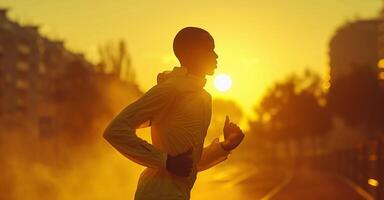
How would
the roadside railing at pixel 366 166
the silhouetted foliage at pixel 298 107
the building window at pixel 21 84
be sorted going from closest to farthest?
the roadside railing at pixel 366 166
the silhouetted foliage at pixel 298 107
the building window at pixel 21 84

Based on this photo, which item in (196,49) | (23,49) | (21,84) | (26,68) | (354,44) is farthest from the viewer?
(354,44)

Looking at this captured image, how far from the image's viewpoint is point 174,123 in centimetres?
350

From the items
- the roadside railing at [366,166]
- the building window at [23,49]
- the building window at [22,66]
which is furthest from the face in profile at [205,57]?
the building window at [22,66]

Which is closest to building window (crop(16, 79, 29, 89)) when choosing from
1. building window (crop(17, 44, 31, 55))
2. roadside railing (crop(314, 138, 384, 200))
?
building window (crop(17, 44, 31, 55))

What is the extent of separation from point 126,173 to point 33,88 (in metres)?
80.5

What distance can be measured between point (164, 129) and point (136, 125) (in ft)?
0.38

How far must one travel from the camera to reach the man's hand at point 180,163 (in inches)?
134

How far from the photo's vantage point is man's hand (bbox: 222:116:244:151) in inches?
150

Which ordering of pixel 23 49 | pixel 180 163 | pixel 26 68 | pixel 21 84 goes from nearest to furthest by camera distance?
pixel 180 163 < pixel 23 49 < pixel 21 84 < pixel 26 68

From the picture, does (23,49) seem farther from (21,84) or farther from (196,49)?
(196,49)

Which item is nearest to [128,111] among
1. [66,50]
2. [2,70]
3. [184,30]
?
[184,30]

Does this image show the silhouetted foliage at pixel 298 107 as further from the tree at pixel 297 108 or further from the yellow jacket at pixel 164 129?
the yellow jacket at pixel 164 129

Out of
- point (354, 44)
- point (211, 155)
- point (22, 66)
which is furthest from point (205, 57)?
point (354, 44)

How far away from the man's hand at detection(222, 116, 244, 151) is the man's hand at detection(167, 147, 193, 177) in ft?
1.41
